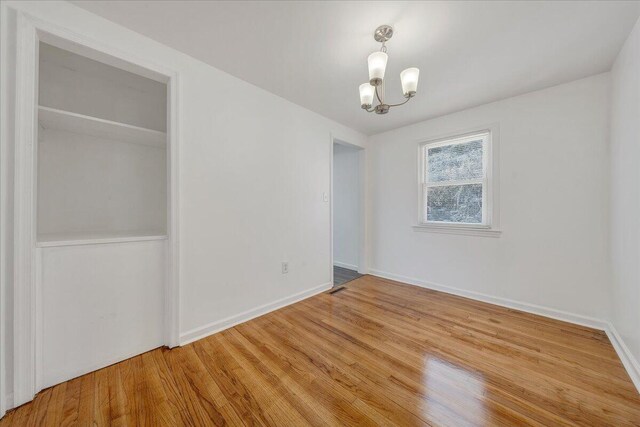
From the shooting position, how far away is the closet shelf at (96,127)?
1615mm

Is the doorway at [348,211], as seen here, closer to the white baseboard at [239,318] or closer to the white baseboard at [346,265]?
the white baseboard at [346,265]

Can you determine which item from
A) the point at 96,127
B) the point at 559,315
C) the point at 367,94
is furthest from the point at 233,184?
the point at 559,315

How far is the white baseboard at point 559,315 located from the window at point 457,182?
0.86m

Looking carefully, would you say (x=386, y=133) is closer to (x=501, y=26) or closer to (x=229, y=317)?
(x=501, y=26)

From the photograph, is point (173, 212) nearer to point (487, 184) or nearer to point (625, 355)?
point (487, 184)

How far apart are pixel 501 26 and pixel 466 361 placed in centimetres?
240

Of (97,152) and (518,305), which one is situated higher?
(97,152)

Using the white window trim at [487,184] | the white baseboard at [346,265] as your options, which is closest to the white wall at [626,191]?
the white window trim at [487,184]

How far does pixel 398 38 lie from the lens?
176cm

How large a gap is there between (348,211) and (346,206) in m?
0.10

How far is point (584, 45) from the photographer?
183 cm

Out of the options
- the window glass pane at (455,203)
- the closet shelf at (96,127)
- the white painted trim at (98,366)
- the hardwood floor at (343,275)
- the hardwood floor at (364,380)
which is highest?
the closet shelf at (96,127)

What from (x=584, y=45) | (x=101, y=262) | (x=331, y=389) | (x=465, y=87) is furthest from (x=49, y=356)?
(x=584, y=45)

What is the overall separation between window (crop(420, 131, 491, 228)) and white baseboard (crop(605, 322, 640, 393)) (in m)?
1.28
